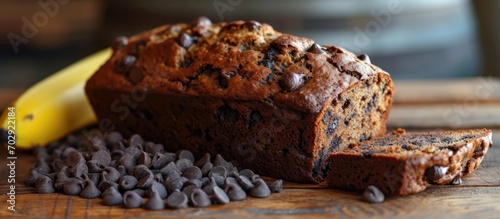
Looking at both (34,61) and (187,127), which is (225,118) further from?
(34,61)

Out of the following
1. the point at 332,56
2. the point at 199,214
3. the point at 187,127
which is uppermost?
the point at 332,56

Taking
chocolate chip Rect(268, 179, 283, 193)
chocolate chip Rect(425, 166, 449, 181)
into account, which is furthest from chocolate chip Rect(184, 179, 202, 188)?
chocolate chip Rect(425, 166, 449, 181)

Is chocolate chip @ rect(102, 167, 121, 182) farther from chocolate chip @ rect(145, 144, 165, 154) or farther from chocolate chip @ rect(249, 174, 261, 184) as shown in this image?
chocolate chip @ rect(249, 174, 261, 184)

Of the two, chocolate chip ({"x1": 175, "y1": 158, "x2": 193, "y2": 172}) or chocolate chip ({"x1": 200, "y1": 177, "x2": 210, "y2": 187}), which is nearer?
chocolate chip ({"x1": 200, "y1": 177, "x2": 210, "y2": 187})

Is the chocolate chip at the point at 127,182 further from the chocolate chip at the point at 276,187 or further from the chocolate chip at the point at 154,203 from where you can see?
the chocolate chip at the point at 276,187

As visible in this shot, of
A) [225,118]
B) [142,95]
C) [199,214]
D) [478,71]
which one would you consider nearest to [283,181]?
[225,118]

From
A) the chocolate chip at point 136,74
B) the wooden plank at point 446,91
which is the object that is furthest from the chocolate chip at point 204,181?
the wooden plank at point 446,91

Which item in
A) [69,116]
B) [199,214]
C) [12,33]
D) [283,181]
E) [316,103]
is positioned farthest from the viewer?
[12,33]
